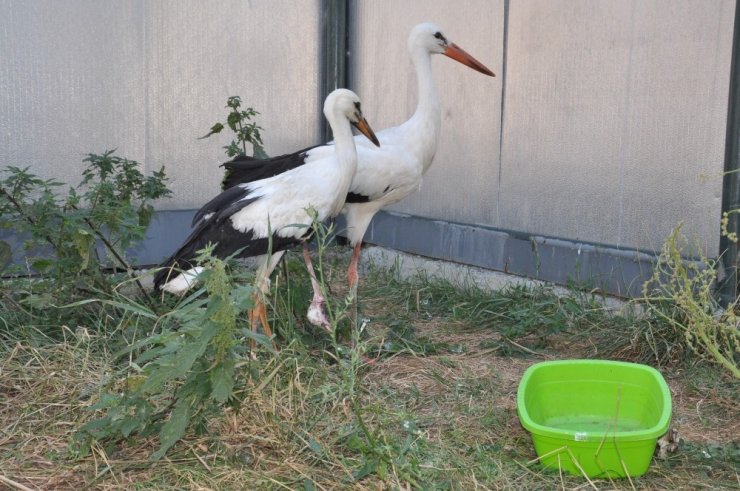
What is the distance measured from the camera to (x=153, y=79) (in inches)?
225

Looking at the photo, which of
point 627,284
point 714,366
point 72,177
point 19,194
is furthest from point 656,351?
point 72,177

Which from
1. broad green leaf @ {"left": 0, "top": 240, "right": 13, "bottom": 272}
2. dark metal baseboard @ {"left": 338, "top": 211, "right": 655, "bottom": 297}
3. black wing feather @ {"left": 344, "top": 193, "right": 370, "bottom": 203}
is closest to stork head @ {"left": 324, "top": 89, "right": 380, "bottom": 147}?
black wing feather @ {"left": 344, "top": 193, "right": 370, "bottom": 203}

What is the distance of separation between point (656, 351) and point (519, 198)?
1.55 meters

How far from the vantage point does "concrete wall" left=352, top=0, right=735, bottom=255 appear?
14.3ft

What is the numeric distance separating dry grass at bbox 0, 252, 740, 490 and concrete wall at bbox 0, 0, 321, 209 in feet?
5.77

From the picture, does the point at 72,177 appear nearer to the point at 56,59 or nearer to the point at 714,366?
the point at 56,59

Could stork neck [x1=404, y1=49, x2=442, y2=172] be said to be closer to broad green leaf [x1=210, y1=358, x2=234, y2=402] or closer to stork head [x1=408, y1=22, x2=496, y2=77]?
stork head [x1=408, y1=22, x2=496, y2=77]

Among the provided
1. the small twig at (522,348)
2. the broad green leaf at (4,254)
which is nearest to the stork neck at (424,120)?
the small twig at (522,348)

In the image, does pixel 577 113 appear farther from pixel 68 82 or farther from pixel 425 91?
pixel 68 82

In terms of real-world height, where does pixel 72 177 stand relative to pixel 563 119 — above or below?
below

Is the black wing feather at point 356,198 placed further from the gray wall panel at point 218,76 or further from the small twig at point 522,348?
the gray wall panel at point 218,76

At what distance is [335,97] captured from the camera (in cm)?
447

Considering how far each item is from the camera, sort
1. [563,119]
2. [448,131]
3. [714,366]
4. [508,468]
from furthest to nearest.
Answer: [448,131]
[563,119]
[714,366]
[508,468]

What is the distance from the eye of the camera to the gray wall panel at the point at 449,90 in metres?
5.51
